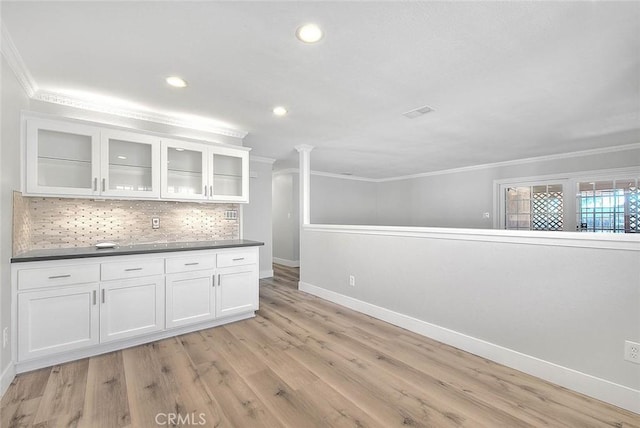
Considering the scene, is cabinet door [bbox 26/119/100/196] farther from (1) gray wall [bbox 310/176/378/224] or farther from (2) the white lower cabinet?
(1) gray wall [bbox 310/176/378/224]

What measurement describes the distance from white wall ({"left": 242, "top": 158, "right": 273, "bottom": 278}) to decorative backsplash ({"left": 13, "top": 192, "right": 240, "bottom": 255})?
4.95ft

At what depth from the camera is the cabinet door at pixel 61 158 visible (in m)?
2.32

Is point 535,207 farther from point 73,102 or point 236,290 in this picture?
point 73,102

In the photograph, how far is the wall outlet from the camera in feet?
5.68

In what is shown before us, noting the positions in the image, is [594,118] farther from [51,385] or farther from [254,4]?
[51,385]

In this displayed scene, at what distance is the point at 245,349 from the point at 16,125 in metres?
2.55

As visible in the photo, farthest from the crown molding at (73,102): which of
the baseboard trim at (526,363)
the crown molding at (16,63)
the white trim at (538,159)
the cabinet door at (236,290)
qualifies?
the white trim at (538,159)

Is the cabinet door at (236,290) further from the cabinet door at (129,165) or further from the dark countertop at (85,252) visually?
the cabinet door at (129,165)

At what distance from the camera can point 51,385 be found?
1952mm

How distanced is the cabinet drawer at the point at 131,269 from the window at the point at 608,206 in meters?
6.53

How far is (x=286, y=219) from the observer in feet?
22.6

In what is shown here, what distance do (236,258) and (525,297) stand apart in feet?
8.89

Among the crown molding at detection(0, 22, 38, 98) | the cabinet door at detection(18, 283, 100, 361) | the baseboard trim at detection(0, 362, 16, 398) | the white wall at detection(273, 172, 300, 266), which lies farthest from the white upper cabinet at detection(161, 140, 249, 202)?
the white wall at detection(273, 172, 300, 266)

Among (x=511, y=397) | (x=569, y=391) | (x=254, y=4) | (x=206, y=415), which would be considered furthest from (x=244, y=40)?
(x=569, y=391)
